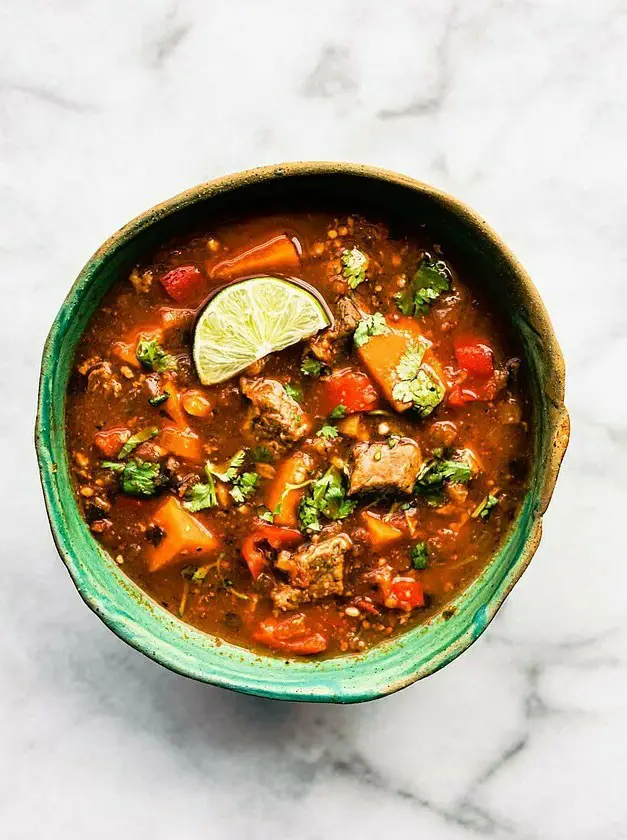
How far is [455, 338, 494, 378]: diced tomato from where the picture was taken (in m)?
3.66

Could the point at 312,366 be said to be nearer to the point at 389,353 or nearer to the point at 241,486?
the point at 389,353

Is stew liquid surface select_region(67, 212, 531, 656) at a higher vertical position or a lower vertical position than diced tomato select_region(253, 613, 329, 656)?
higher

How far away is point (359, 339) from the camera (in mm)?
3572

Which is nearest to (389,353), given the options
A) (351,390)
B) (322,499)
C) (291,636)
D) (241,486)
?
(351,390)

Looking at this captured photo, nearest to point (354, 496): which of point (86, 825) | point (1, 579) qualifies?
point (1, 579)

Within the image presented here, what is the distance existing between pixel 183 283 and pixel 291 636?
142 centimetres

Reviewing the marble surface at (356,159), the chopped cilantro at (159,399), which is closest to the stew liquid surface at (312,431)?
the chopped cilantro at (159,399)

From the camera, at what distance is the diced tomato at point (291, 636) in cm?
376

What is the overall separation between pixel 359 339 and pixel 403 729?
184cm

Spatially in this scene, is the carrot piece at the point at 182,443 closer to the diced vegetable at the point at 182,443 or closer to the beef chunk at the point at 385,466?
the diced vegetable at the point at 182,443

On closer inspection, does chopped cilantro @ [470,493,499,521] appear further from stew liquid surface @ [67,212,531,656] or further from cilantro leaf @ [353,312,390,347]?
cilantro leaf @ [353,312,390,347]

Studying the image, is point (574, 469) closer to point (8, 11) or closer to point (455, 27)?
point (455, 27)

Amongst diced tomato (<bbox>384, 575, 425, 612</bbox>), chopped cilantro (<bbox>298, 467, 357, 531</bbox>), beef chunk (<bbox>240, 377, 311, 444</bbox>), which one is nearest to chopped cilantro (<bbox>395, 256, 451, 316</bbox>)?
beef chunk (<bbox>240, 377, 311, 444</bbox>)

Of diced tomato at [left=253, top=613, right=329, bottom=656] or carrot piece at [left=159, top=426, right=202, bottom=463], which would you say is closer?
carrot piece at [left=159, top=426, right=202, bottom=463]
